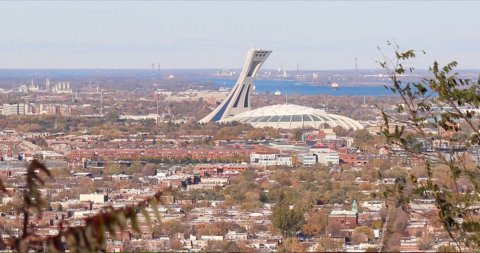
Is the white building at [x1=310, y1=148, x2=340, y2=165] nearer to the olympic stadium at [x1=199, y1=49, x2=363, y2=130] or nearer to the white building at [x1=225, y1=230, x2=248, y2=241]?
the olympic stadium at [x1=199, y1=49, x2=363, y2=130]

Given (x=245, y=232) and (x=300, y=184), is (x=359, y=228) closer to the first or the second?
(x=245, y=232)

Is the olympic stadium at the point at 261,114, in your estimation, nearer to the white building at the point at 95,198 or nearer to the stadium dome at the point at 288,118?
the stadium dome at the point at 288,118

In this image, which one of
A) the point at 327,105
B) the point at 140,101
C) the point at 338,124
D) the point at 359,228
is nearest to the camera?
the point at 359,228

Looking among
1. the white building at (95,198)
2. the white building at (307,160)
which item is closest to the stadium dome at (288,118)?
the white building at (307,160)

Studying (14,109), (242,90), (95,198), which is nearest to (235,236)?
(95,198)

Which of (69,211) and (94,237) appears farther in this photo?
(69,211)

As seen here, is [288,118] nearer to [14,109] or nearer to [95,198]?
[14,109]

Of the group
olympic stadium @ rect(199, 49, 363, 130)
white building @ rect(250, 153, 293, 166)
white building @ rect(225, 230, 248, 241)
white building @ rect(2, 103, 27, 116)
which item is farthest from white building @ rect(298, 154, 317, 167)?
white building @ rect(2, 103, 27, 116)

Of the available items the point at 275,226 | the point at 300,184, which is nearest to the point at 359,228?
the point at 275,226
